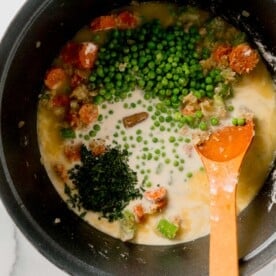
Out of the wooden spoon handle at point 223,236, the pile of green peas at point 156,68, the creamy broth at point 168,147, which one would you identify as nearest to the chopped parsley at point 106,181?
the creamy broth at point 168,147

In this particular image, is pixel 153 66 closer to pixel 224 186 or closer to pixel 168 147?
pixel 168 147

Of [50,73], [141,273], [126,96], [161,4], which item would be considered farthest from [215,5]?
[141,273]

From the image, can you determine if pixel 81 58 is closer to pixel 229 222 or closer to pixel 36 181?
pixel 36 181

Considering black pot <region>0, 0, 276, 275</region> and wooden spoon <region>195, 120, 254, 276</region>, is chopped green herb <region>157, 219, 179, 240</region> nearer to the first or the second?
black pot <region>0, 0, 276, 275</region>

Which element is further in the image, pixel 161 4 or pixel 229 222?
pixel 161 4

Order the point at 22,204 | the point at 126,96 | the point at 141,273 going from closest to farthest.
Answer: the point at 22,204, the point at 141,273, the point at 126,96

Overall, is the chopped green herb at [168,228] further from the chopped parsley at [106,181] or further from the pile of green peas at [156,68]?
the pile of green peas at [156,68]

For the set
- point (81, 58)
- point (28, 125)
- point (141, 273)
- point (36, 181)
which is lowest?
point (141, 273)
